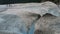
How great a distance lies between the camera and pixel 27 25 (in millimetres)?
943

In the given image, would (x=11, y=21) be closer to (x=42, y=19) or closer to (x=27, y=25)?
(x=27, y=25)

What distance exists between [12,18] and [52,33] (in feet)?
1.20

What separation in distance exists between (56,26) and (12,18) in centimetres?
39

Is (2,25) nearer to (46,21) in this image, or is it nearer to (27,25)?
(27,25)

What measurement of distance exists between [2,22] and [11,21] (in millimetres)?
73

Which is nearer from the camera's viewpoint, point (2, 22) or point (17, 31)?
point (17, 31)

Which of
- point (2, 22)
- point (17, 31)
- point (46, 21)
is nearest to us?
point (17, 31)

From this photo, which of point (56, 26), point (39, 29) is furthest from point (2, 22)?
point (56, 26)

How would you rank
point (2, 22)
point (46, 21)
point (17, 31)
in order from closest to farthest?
point (17, 31) → point (2, 22) → point (46, 21)

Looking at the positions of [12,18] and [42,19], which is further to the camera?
[42,19]

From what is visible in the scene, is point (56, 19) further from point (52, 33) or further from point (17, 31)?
point (17, 31)

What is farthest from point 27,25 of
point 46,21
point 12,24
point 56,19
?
point 56,19

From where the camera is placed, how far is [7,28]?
2.71ft

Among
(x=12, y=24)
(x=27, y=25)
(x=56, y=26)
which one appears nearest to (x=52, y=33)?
(x=56, y=26)
